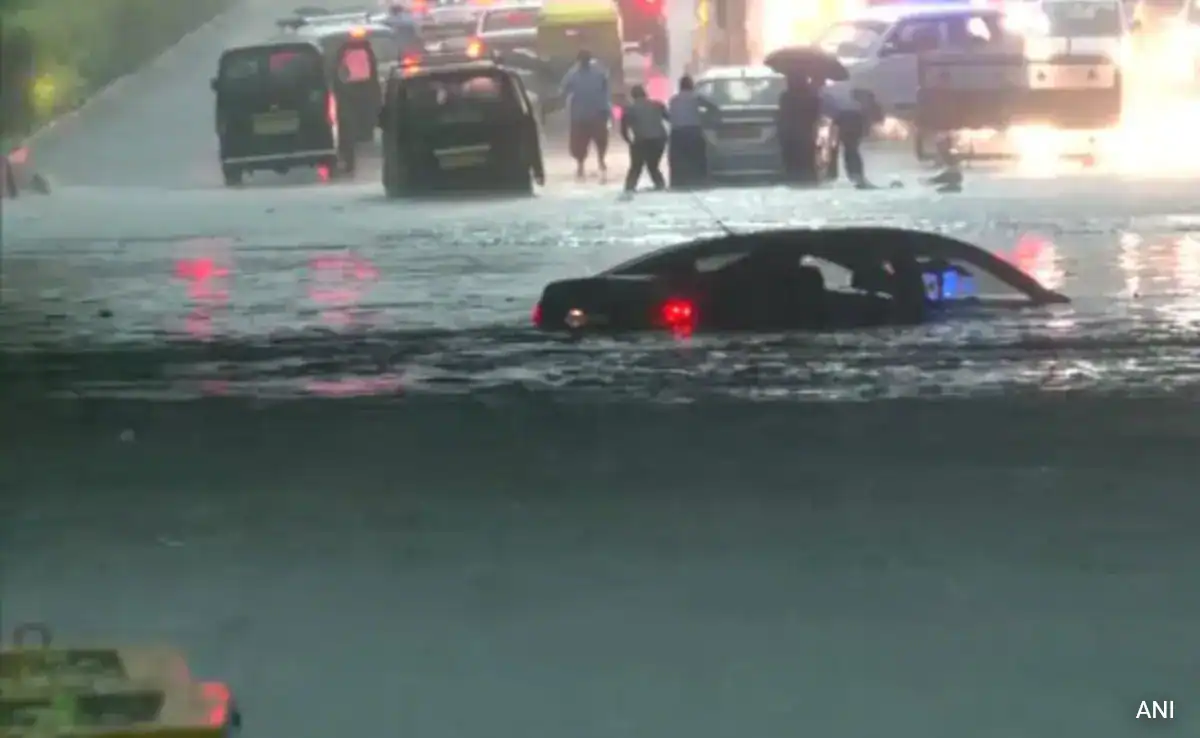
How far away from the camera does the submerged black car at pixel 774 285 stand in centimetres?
1164

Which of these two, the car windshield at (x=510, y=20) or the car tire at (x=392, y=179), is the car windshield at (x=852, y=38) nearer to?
the car windshield at (x=510, y=20)

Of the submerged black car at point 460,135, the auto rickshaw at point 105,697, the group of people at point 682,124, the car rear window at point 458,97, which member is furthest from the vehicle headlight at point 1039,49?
the auto rickshaw at point 105,697

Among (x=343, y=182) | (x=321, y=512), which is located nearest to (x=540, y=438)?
(x=321, y=512)

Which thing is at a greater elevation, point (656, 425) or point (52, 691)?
point (52, 691)

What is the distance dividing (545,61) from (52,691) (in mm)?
14519

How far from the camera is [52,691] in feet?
14.5

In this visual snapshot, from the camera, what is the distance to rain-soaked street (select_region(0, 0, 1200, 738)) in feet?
18.0

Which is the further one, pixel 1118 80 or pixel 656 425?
pixel 1118 80

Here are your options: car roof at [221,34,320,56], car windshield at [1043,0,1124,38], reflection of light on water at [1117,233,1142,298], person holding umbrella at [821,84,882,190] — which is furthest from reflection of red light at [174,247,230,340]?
car windshield at [1043,0,1124,38]

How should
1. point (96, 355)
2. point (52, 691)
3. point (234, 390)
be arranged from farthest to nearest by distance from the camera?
point (96, 355) < point (234, 390) < point (52, 691)

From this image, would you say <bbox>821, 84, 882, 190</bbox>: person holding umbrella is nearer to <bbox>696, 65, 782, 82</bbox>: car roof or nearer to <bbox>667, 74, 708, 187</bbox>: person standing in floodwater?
<bbox>696, 65, 782, 82</bbox>: car roof

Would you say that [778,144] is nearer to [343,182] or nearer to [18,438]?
[343,182]

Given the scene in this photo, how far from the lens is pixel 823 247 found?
11734mm

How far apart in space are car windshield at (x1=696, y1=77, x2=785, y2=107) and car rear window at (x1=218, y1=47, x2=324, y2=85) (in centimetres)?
300
